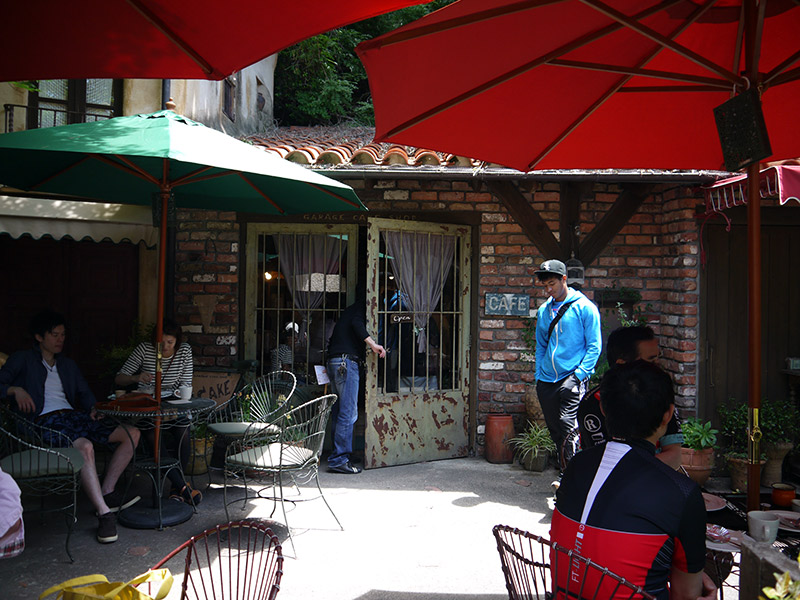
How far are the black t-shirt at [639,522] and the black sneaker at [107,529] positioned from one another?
3393 mm

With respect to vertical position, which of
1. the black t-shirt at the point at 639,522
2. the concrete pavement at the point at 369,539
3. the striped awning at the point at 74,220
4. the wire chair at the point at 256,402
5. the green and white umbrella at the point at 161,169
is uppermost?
the green and white umbrella at the point at 161,169

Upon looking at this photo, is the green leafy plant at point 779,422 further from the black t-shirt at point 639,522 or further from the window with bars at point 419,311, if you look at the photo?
the black t-shirt at point 639,522

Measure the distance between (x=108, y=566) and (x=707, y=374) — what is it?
17.5 feet

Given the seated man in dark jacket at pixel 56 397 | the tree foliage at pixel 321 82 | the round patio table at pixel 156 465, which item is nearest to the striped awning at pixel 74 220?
the seated man in dark jacket at pixel 56 397

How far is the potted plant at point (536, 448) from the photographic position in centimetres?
A: 621

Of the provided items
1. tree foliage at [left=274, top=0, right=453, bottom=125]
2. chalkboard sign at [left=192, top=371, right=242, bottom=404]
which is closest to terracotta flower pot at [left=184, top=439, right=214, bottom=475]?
chalkboard sign at [left=192, top=371, right=242, bottom=404]

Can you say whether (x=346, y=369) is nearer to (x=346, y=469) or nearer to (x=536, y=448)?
(x=346, y=469)

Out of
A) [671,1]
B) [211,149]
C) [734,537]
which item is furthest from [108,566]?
[671,1]

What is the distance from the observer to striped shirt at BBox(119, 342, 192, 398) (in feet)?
17.9

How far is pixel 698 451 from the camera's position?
5.81 metres

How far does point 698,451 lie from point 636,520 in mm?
A: 4368

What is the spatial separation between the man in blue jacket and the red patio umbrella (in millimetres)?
1588

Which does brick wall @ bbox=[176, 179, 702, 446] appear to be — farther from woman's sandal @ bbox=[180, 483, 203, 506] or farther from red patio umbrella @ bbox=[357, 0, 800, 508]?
red patio umbrella @ bbox=[357, 0, 800, 508]

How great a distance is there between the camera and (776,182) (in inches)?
166
